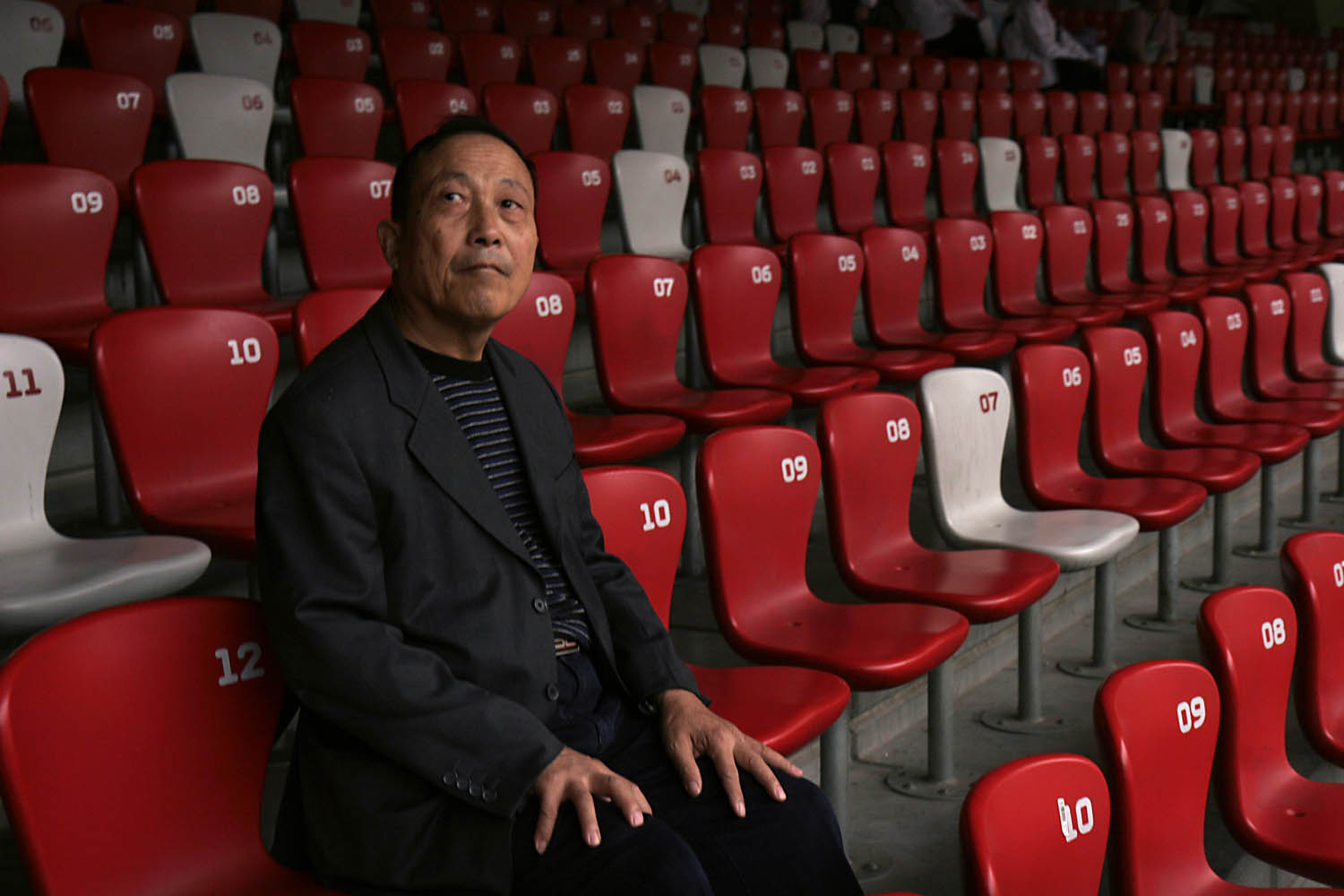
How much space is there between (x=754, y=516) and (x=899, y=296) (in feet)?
7.08

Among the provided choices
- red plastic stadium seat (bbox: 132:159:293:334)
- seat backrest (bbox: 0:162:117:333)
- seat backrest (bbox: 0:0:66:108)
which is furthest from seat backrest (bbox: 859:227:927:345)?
seat backrest (bbox: 0:0:66:108)

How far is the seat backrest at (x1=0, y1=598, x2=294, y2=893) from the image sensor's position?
1249mm

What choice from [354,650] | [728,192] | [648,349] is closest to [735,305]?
[648,349]

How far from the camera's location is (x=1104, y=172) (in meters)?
6.42

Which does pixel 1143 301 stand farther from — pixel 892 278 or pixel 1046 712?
pixel 1046 712

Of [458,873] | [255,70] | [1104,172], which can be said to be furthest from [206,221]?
[1104,172]

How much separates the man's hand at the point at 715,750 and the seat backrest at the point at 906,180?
3.90 meters

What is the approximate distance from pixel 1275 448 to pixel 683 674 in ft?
8.15

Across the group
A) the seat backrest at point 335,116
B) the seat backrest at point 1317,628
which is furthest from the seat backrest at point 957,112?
the seat backrest at point 1317,628

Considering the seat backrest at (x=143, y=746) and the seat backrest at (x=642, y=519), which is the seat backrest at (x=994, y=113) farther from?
the seat backrest at (x=143, y=746)

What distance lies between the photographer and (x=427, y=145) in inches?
61.4

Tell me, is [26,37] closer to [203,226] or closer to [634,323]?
[203,226]

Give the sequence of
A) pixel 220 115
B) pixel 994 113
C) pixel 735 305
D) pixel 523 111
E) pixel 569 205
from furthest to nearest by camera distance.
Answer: pixel 994 113, pixel 523 111, pixel 569 205, pixel 220 115, pixel 735 305

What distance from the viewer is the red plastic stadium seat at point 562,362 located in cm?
276
